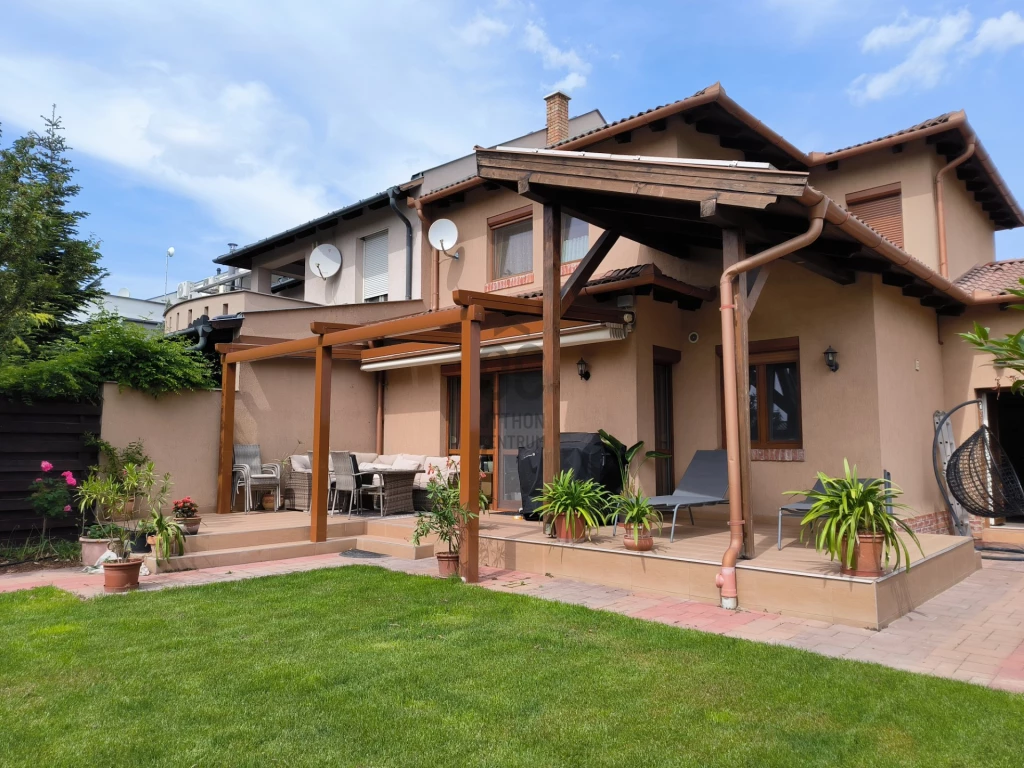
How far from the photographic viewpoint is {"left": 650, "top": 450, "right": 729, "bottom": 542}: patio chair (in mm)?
8703

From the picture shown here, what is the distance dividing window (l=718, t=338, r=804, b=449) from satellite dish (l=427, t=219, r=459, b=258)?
6732 mm

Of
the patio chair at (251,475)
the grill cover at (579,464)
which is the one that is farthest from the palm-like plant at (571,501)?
the patio chair at (251,475)

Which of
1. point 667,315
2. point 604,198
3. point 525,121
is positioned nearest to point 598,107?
point 525,121

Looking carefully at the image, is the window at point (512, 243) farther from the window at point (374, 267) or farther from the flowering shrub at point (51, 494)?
the flowering shrub at point (51, 494)

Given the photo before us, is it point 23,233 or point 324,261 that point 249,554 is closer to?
point 23,233

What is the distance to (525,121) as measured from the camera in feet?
60.7

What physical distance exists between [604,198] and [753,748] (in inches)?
267

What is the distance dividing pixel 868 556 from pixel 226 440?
10535 millimetres

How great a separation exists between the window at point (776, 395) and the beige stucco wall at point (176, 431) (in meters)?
9.48

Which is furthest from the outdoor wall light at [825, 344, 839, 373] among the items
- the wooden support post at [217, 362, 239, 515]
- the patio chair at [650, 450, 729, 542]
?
the wooden support post at [217, 362, 239, 515]

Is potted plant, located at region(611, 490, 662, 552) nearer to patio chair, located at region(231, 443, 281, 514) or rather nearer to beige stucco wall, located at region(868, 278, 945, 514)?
beige stucco wall, located at region(868, 278, 945, 514)

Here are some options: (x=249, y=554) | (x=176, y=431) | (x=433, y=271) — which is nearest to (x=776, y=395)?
(x=433, y=271)

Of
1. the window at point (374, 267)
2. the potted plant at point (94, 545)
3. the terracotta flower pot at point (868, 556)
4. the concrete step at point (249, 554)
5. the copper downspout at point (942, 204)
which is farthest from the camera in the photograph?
the window at point (374, 267)

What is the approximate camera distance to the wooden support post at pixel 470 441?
27.2 feet
